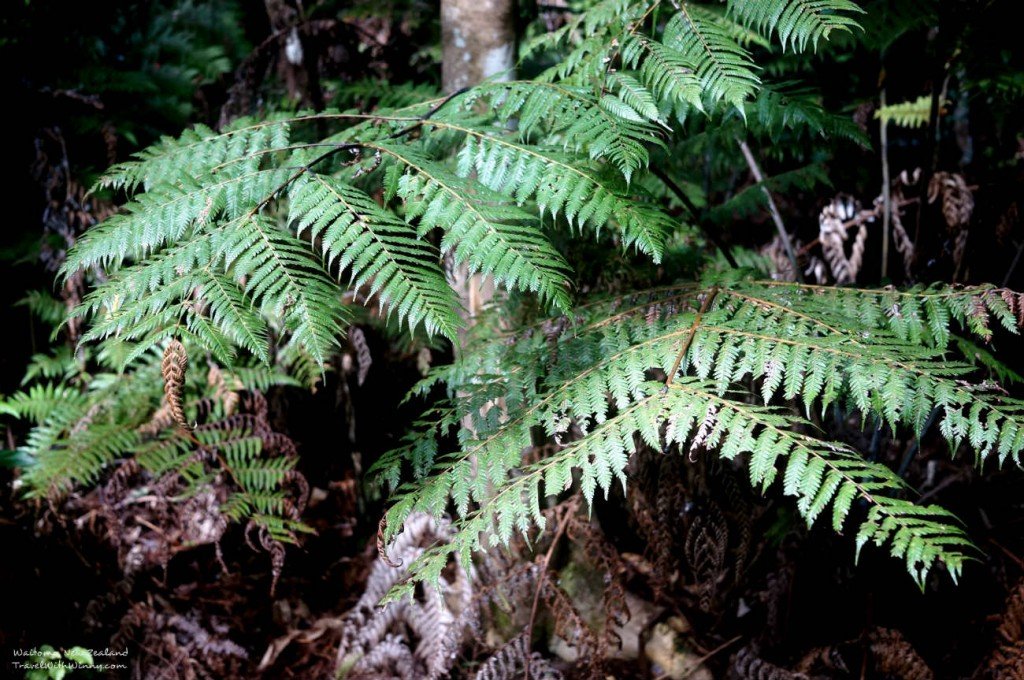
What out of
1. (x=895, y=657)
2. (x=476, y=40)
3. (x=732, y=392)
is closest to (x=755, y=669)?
(x=895, y=657)

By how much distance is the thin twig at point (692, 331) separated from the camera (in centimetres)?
149

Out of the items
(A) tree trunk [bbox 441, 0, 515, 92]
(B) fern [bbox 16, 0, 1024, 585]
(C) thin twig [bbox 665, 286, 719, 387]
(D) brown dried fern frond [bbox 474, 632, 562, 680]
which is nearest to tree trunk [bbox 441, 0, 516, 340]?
(A) tree trunk [bbox 441, 0, 515, 92]

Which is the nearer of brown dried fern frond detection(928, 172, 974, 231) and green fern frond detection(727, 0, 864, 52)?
green fern frond detection(727, 0, 864, 52)

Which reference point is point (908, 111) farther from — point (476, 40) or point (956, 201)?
point (476, 40)

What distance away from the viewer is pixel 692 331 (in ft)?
5.19

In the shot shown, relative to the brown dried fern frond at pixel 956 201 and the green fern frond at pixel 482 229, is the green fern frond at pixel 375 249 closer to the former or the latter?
the green fern frond at pixel 482 229

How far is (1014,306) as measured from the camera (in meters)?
1.60

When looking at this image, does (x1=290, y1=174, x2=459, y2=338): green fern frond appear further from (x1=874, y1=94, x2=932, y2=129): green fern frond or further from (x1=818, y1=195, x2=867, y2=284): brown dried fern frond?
(x1=874, y1=94, x2=932, y2=129): green fern frond

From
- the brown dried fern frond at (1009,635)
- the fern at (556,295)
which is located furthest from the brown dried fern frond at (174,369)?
the brown dried fern frond at (1009,635)

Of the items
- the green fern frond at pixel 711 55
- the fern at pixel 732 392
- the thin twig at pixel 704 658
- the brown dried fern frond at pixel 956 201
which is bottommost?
the thin twig at pixel 704 658

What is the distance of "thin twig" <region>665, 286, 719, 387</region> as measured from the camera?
1486 millimetres

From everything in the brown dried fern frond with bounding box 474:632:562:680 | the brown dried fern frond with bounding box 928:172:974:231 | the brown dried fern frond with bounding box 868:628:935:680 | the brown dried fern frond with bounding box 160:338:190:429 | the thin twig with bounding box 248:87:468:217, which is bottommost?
the brown dried fern frond with bounding box 474:632:562:680

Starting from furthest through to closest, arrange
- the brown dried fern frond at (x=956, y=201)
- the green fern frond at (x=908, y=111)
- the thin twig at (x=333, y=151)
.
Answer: the green fern frond at (x=908, y=111)
the brown dried fern frond at (x=956, y=201)
the thin twig at (x=333, y=151)

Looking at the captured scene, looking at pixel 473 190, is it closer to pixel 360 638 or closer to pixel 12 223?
pixel 360 638
